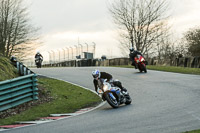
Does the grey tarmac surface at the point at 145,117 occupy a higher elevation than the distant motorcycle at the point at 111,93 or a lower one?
lower

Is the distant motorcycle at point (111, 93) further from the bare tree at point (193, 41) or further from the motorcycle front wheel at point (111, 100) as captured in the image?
the bare tree at point (193, 41)

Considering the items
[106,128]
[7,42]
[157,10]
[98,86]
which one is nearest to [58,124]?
[106,128]

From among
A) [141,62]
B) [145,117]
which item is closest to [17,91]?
[145,117]

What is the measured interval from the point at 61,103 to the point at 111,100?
2401 mm

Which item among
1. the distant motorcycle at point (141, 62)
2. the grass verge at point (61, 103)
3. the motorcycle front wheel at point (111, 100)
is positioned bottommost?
the grass verge at point (61, 103)

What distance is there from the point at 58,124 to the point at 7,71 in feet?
22.6

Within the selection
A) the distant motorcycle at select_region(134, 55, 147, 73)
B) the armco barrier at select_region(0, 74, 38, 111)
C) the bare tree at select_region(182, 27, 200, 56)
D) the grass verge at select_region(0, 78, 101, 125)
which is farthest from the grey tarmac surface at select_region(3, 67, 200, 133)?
the bare tree at select_region(182, 27, 200, 56)

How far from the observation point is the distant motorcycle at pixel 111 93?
11.7 m

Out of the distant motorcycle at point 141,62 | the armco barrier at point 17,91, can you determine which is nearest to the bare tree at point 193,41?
the distant motorcycle at point 141,62

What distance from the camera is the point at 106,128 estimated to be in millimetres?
8312

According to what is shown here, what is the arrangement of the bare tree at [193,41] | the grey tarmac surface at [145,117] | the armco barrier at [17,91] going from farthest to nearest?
the bare tree at [193,41] < the armco barrier at [17,91] < the grey tarmac surface at [145,117]

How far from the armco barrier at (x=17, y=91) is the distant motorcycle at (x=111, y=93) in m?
2.88

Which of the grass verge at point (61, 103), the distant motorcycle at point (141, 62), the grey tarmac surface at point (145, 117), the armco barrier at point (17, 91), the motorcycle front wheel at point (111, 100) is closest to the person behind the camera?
the grey tarmac surface at point (145, 117)

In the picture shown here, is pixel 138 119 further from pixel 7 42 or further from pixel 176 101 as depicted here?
pixel 7 42
